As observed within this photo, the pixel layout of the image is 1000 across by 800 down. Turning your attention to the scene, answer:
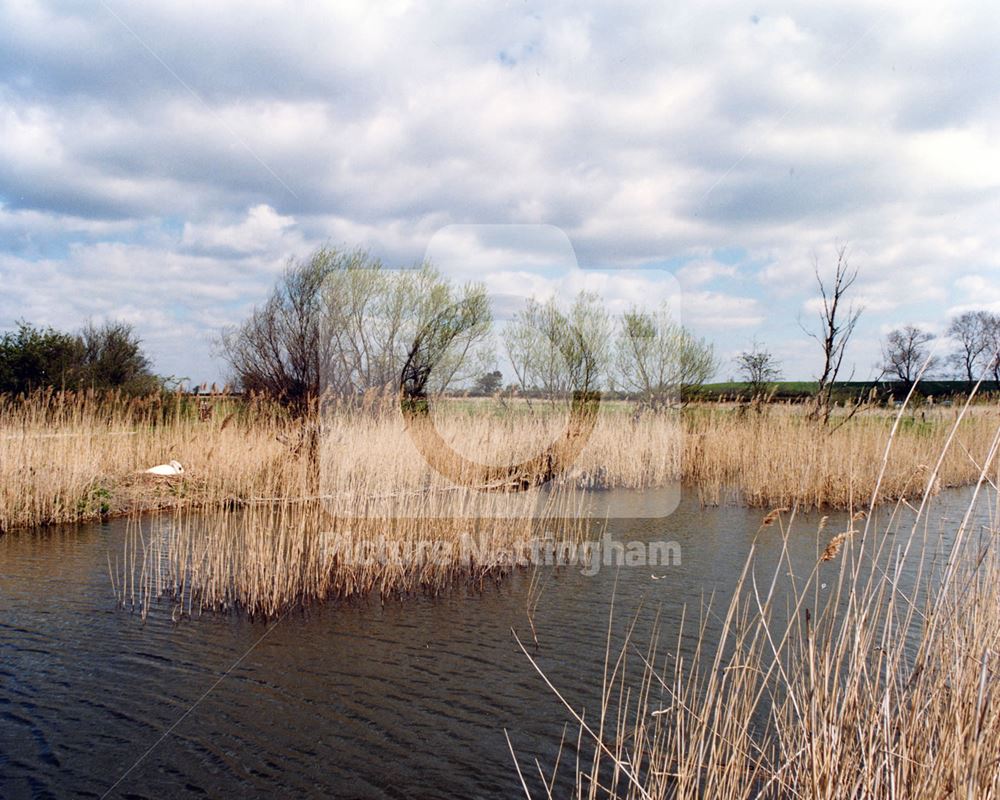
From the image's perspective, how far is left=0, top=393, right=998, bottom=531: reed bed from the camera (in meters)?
7.06

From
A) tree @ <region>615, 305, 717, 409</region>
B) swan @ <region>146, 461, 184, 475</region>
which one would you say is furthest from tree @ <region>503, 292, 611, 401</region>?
swan @ <region>146, 461, 184, 475</region>

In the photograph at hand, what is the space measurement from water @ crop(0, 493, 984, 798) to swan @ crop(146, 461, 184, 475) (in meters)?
3.14

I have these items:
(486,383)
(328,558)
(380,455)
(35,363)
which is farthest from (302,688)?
(35,363)

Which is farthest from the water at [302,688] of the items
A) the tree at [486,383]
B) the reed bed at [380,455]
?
the tree at [486,383]

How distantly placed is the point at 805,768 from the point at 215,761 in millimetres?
2487

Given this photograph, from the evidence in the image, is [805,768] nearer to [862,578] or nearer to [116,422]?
[862,578]

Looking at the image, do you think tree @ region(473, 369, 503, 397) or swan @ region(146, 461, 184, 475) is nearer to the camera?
swan @ region(146, 461, 184, 475)

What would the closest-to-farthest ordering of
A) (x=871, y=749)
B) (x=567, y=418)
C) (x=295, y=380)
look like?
(x=871, y=749), (x=567, y=418), (x=295, y=380)

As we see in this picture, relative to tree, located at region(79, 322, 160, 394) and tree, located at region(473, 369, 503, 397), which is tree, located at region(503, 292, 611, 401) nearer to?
tree, located at region(473, 369, 503, 397)

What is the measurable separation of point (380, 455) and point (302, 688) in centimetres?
265

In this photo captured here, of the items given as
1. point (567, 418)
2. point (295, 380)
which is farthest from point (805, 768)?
point (295, 380)

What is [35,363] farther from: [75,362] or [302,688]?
[302,688]

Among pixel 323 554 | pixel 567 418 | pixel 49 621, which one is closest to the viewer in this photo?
pixel 49 621

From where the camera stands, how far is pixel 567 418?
11258 mm
